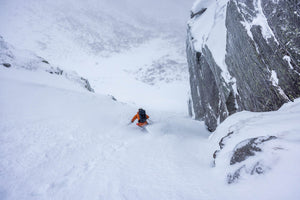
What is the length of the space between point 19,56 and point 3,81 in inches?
248

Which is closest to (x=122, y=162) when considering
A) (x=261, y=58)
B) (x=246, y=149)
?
(x=246, y=149)

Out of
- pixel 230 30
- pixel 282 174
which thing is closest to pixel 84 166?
pixel 282 174

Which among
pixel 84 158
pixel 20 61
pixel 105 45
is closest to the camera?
pixel 84 158

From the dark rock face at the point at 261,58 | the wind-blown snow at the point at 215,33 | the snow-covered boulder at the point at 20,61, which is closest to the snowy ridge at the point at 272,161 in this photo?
the dark rock face at the point at 261,58

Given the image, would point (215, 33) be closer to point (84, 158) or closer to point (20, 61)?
point (84, 158)

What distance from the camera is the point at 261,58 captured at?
4781mm

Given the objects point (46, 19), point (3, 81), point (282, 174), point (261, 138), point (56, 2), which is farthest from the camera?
point (56, 2)

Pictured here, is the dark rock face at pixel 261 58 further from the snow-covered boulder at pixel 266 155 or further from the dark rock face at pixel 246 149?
the dark rock face at pixel 246 149

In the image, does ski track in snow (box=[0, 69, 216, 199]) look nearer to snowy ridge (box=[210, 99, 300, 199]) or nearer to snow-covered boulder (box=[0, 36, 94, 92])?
snowy ridge (box=[210, 99, 300, 199])

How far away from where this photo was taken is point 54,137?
4648 mm

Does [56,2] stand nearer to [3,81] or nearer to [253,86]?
[3,81]

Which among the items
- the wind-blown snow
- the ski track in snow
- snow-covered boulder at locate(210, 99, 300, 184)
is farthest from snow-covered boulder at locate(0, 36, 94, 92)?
snow-covered boulder at locate(210, 99, 300, 184)

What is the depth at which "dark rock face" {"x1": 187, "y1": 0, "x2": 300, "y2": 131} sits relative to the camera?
12.3 feet

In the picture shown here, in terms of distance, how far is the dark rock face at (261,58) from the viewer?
12.3ft
